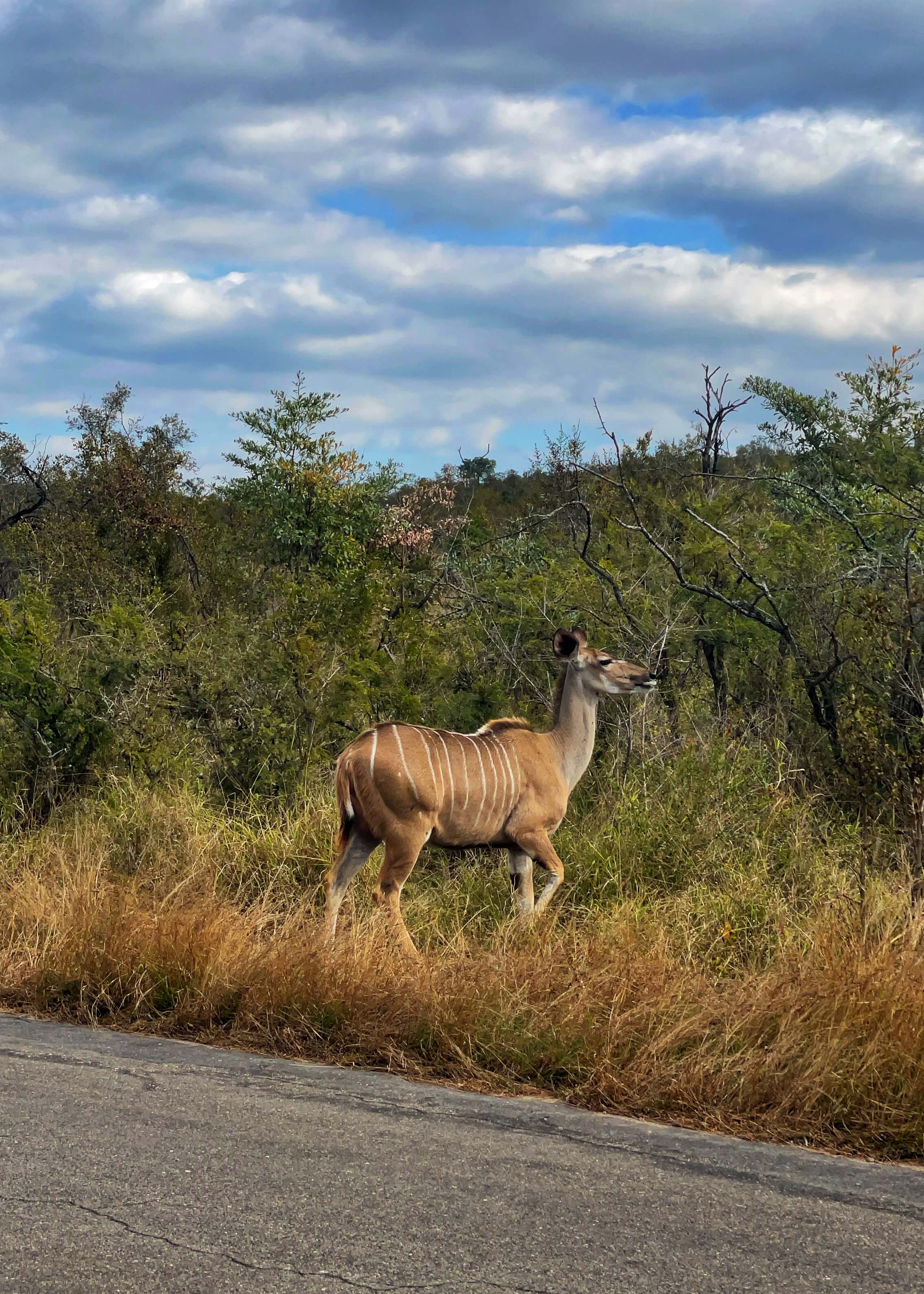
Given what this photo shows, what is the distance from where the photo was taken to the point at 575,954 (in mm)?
6207

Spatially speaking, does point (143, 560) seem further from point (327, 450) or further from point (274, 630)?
point (274, 630)

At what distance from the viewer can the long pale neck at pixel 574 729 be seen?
8812mm

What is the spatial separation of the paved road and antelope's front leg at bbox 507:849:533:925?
2573mm

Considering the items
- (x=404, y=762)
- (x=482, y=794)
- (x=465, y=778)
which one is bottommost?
(x=482, y=794)

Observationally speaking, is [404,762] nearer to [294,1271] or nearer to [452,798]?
[452,798]

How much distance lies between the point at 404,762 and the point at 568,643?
1673 millimetres

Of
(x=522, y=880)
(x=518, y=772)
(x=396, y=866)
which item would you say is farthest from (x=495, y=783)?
(x=396, y=866)

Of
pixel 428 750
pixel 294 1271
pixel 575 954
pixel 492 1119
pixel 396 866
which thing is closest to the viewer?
pixel 294 1271

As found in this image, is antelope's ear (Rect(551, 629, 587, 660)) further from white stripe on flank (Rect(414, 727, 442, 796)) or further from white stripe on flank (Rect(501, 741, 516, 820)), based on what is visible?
white stripe on flank (Rect(414, 727, 442, 796))

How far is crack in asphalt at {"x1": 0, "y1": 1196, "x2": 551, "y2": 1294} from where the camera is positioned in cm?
345

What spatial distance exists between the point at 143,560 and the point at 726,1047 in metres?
15.5

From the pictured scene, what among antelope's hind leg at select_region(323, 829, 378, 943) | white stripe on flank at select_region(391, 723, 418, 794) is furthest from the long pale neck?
antelope's hind leg at select_region(323, 829, 378, 943)

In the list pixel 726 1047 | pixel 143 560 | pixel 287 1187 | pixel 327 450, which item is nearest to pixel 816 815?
pixel 726 1047

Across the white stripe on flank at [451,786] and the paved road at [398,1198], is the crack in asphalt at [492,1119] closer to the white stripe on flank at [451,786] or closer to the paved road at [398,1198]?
the paved road at [398,1198]
